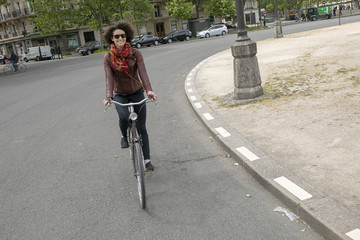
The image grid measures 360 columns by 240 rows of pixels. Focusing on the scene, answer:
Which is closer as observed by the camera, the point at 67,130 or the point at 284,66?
the point at 67,130

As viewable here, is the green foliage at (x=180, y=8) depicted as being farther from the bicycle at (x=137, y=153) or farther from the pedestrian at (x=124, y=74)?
the bicycle at (x=137, y=153)

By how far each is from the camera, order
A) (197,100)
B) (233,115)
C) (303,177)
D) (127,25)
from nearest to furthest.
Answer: (303,177)
(127,25)
(233,115)
(197,100)

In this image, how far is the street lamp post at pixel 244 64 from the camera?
719cm

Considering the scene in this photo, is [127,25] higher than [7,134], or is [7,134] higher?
[127,25]

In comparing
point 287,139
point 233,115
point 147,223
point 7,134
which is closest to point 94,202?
point 147,223

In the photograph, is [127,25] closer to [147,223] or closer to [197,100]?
[147,223]

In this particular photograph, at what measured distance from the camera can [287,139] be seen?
481 cm

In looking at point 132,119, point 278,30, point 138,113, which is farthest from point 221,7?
point 132,119

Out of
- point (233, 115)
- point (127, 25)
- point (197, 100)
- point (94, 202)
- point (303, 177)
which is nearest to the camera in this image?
point (303, 177)

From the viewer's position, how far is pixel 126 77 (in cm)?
429

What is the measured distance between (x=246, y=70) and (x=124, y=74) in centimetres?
371

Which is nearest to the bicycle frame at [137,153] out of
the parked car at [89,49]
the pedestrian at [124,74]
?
the pedestrian at [124,74]

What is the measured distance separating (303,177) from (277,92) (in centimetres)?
429

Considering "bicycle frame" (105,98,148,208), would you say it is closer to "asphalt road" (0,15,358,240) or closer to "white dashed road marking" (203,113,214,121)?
"asphalt road" (0,15,358,240)
